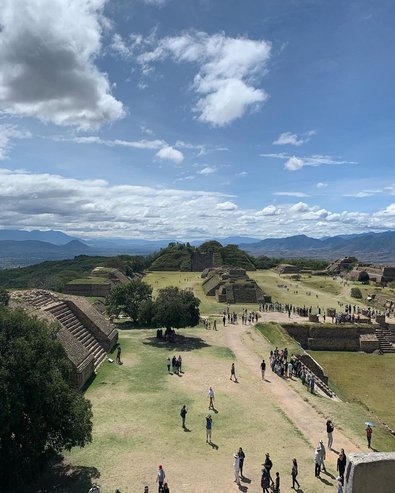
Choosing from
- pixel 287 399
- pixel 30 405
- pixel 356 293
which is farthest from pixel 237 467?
pixel 356 293

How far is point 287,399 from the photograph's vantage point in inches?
760

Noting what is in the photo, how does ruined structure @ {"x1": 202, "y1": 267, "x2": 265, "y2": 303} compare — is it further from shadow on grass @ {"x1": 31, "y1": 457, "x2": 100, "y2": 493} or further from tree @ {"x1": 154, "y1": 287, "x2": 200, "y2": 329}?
shadow on grass @ {"x1": 31, "y1": 457, "x2": 100, "y2": 493}

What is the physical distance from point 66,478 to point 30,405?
109 inches

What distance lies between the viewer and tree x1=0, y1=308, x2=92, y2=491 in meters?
11.0

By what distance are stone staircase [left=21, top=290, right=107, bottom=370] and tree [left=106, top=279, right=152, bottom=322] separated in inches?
308

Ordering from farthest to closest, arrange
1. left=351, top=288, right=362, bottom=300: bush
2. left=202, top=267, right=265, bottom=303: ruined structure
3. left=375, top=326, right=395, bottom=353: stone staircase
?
left=351, top=288, right=362, bottom=300: bush → left=202, top=267, right=265, bottom=303: ruined structure → left=375, top=326, right=395, bottom=353: stone staircase

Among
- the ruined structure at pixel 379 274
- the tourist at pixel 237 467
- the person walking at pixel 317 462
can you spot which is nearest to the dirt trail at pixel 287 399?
the person walking at pixel 317 462

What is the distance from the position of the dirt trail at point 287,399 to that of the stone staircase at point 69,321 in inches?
321

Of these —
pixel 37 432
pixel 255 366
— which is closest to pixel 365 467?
pixel 37 432

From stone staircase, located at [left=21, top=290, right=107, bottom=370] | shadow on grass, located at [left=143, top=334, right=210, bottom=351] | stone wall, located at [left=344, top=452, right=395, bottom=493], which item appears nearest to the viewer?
stone wall, located at [left=344, top=452, right=395, bottom=493]

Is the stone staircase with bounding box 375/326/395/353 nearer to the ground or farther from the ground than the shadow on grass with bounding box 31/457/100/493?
nearer to the ground

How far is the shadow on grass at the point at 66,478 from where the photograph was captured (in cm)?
1205

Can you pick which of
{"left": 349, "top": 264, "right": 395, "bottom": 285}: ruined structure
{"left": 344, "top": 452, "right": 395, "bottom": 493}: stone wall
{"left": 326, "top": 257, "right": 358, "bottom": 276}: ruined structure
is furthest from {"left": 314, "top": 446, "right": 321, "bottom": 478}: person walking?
{"left": 326, "top": 257, "right": 358, "bottom": 276}: ruined structure

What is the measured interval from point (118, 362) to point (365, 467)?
1620 centimetres
